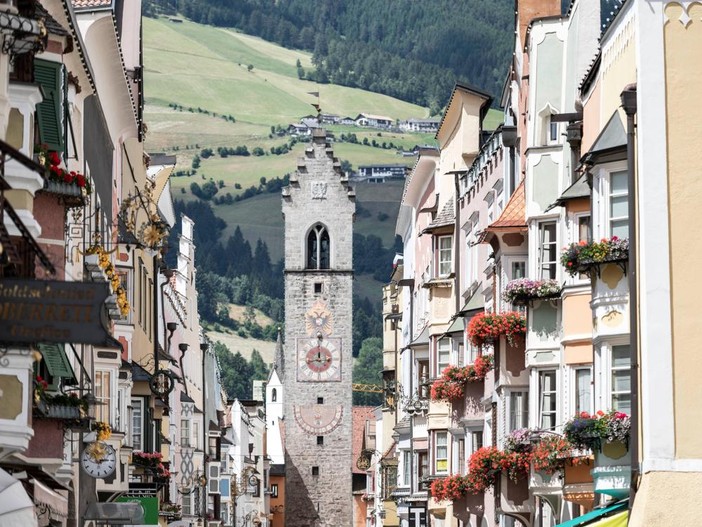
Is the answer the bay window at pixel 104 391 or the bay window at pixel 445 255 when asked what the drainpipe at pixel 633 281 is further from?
the bay window at pixel 445 255

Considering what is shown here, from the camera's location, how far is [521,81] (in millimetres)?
44500

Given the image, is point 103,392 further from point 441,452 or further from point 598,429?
point 441,452

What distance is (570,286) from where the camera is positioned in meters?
34.7

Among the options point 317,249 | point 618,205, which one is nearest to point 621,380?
point 618,205

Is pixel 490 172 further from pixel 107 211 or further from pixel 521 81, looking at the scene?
pixel 107 211

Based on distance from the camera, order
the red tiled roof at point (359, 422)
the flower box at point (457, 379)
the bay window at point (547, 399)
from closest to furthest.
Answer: the bay window at point (547, 399), the flower box at point (457, 379), the red tiled roof at point (359, 422)

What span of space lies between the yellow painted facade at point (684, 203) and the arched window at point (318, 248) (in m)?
113

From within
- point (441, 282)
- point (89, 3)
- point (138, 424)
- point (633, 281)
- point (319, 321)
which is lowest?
point (138, 424)

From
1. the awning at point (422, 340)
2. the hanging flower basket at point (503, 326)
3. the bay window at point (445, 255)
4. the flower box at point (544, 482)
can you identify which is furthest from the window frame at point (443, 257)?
the flower box at point (544, 482)

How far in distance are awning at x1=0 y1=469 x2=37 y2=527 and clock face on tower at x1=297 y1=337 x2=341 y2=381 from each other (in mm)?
114612

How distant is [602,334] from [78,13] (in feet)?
53.0

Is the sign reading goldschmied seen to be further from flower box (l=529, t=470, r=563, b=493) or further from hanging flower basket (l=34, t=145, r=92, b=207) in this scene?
flower box (l=529, t=470, r=563, b=493)

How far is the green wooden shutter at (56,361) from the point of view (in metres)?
29.4

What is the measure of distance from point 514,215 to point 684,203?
16434 millimetres
